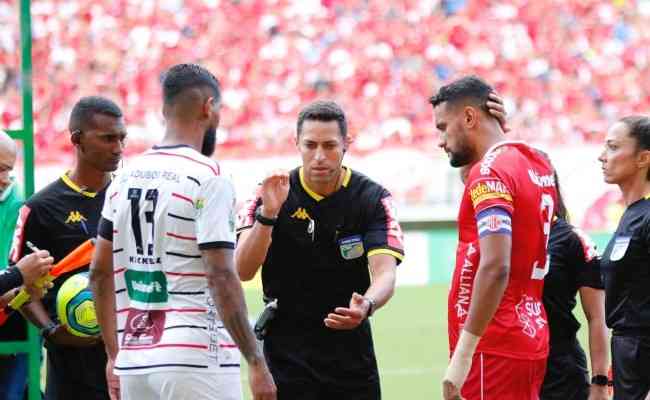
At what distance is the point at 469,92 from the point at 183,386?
1.70 meters

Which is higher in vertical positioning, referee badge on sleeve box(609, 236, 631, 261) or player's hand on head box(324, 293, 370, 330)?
referee badge on sleeve box(609, 236, 631, 261)

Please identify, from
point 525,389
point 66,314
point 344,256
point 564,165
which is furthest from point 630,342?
point 564,165

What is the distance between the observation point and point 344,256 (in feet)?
16.5

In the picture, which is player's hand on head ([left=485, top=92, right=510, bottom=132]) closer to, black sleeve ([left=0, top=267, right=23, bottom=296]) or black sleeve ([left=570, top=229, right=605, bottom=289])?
black sleeve ([left=570, top=229, right=605, bottom=289])

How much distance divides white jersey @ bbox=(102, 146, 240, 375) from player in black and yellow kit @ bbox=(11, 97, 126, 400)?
131cm

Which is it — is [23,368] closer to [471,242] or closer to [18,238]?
[18,238]

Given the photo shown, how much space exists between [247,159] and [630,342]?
13.0 m

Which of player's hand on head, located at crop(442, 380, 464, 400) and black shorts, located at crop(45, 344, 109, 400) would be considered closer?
player's hand on head, located at crop(442, 380, 464, 400)

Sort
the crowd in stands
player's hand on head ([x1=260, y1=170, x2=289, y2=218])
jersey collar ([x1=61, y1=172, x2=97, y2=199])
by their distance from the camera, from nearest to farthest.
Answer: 1. player's hand on head ([x1=260, y1=170, x2=289, y2=218])
2. jersey collar ([x1=61, y1=172, x2=97, y2=199])
3. the crowd in stands

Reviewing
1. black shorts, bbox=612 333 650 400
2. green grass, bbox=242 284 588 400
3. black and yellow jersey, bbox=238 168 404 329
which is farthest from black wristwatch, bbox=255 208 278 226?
green grass, bbox=242 284 588 400

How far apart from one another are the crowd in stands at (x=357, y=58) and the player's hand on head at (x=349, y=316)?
533 inches

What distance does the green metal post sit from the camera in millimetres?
5273

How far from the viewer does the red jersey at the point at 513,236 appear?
13.8 feet

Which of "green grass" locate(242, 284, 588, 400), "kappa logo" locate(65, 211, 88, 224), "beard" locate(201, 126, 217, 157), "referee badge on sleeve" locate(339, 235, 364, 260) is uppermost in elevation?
"beard" locate(201, 126, 217, 157)
